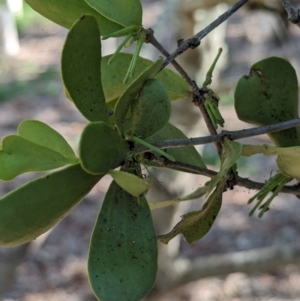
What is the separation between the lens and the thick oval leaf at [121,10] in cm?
36

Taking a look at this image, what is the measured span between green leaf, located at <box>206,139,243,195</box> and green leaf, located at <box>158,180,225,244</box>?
15 mm

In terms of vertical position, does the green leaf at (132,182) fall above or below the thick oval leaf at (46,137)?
below

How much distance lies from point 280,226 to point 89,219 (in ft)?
2.74

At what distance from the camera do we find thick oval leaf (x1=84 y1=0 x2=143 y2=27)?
359 mm

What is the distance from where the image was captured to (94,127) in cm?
26

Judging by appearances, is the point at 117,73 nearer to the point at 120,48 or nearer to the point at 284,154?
the point at 120,48

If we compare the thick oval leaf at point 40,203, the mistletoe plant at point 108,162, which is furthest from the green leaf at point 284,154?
the thick oval leaf at point 40,203

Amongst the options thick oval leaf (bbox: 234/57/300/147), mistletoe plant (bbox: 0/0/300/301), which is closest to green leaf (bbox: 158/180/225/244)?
mistletoe plant (bbox: 0/0/300/301)

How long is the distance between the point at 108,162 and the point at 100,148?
0.01 meters

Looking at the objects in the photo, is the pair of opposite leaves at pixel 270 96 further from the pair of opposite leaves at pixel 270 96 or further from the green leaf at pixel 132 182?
the green leaf at pixel 132 182

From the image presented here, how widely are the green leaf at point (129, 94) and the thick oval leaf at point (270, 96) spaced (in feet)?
0.42

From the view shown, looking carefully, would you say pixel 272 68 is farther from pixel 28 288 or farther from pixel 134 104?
pixel 28 288

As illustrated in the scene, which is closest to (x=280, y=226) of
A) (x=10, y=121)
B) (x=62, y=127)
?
(x=62, y=127)

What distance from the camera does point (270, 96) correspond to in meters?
0.41
